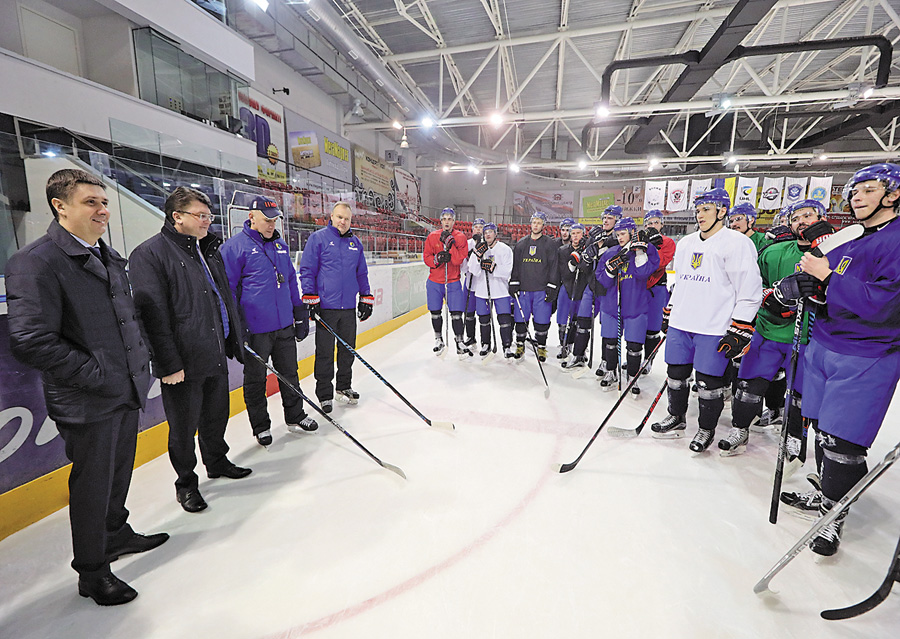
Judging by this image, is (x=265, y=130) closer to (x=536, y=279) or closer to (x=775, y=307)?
(x=536, y=279)

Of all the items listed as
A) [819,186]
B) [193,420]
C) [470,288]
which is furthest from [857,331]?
[819,186]

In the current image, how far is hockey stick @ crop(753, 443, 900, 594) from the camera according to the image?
1403 mm

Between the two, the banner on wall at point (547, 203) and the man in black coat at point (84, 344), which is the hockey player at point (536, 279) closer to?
the man in black coat at point (84, 344)

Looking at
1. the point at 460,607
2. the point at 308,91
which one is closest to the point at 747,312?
the point at 460,607

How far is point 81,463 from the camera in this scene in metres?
1.50

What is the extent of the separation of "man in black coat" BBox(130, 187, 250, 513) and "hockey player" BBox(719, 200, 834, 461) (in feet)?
10.4

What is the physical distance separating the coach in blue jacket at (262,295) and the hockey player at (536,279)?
2666 millimetres

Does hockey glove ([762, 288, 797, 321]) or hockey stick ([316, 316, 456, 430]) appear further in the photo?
hockey stick ([316, 316, 456, 430])

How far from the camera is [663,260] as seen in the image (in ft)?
13.4

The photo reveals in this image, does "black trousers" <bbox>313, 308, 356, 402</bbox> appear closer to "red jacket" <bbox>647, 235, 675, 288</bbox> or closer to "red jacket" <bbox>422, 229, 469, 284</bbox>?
"red jacket" <bbox>422, 229, 469, 284</bbox>

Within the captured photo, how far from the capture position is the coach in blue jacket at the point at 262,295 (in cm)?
266

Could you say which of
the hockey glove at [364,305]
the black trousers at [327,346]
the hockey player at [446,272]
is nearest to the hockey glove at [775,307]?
the hockey glove at [364,305]

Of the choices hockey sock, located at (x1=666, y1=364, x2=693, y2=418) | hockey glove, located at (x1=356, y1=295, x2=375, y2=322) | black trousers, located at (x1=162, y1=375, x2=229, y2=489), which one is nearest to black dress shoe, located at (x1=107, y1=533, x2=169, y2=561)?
black trousers, located at (x1=162, y1=375, x2=229, y2=489)

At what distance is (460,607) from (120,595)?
1.30m
